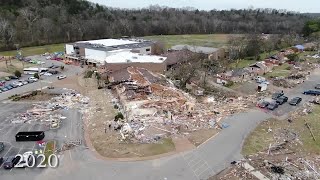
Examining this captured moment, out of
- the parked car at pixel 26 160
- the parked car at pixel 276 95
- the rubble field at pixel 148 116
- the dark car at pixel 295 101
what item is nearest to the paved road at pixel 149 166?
the parked car at pixel 26 160

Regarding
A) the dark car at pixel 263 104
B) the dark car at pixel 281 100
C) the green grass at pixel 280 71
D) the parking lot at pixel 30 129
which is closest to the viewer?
the parking lot at pixel 30 129

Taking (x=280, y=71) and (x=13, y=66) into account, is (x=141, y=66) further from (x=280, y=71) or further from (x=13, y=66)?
(x=13, y=66)

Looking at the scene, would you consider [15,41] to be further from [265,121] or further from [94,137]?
[265,121]

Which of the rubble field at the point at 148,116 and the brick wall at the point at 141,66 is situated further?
the brick wall at the point at 141,66

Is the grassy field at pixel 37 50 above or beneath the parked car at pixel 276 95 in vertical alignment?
above

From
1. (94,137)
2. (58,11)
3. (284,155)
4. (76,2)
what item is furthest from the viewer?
(76,2)

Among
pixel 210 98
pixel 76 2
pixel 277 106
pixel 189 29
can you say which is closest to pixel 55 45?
pixel 76 2

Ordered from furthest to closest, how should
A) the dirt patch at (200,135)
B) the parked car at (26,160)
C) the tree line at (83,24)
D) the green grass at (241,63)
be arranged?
the tree line at (83,24) → the green grass at (241,63) → the dirt patch at (200,135) → the parked car at (26,160)

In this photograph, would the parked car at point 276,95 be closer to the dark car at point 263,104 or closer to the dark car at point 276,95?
the dark car at point 276,95
